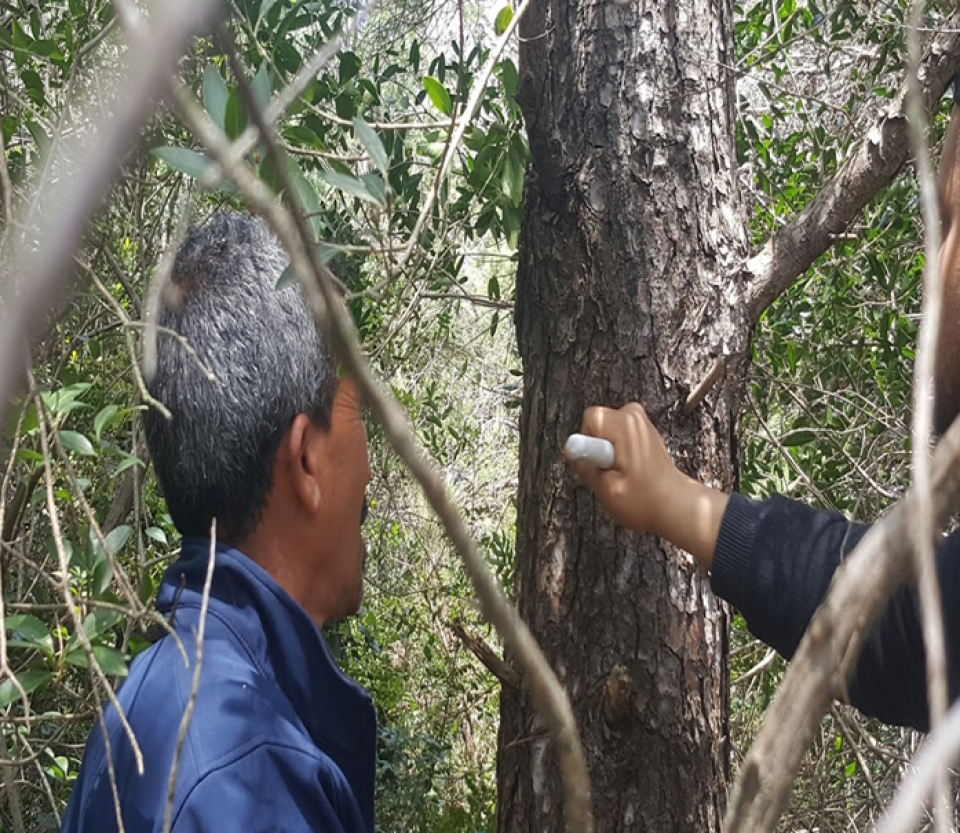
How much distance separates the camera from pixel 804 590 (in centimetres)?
128

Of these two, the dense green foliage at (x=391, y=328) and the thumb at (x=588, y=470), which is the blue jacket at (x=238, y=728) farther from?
the thumb at (x=588, y=470)

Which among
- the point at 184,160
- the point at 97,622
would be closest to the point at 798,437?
the point at 97,622

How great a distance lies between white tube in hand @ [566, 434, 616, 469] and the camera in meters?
1.43

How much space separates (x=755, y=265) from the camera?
5.73 ft

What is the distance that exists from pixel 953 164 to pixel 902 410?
192 centimetres

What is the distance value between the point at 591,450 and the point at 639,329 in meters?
0.35

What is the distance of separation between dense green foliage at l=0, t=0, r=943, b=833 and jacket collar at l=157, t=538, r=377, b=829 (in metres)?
0.12

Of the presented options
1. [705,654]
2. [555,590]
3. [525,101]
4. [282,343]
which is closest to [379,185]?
[282,343]

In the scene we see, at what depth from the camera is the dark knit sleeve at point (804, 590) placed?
1.25 metres

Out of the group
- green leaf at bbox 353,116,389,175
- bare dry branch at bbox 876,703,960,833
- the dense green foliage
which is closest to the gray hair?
the dense green foliage

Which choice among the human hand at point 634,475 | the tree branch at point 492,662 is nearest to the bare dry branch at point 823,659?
the human hand at point 634,475

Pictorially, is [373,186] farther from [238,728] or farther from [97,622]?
[97,622]

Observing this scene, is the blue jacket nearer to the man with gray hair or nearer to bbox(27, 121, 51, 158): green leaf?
the man with gray hair

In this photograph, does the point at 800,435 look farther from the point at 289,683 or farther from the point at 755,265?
the point at 289,683
